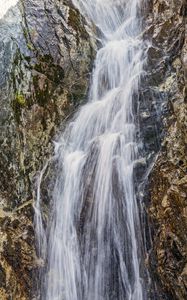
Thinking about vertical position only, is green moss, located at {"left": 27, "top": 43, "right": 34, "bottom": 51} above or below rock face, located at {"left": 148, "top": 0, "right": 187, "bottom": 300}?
above

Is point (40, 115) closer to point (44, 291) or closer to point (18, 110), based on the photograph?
point (18, 110)

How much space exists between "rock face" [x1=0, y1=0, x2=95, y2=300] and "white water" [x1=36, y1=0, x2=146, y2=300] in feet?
1.23

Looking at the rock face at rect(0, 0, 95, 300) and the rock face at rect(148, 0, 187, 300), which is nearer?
the rock face at rect(148, 0, 187, 300)

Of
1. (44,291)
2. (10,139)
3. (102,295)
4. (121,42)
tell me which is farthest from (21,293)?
(121,42)

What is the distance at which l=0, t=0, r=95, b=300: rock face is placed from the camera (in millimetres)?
7547

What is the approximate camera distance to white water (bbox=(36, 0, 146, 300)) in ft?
20.4

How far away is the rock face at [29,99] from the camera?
7547mm

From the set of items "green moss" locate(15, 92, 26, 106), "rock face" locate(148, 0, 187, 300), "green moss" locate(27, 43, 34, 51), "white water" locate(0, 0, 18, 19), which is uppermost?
"white water" locate(0, 0, 18, 19)

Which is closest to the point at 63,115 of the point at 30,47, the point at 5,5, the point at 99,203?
the point at 30,47

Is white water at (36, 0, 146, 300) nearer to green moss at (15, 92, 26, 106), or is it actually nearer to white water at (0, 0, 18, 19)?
green moss at (15, 92, 26, 106)

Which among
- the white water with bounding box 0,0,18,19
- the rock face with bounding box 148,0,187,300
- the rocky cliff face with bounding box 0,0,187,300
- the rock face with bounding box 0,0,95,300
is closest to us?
the rock face with bounding box 148,0,187,300

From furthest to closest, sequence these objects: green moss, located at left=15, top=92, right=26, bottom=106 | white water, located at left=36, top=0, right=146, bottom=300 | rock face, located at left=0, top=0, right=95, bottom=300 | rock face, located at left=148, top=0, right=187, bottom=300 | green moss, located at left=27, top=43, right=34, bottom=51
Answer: green moss, located at left=27, top=43, right=34, bottom=51
green moss, located at left=15, top=92, right=26, bottom=106
rock face, located at left=0, top=0, right=95, bottom=300
white water, located at left=36, top=0, right=146, bottom=300
rock face, located at left=148, top=0, right=187, bottom=300

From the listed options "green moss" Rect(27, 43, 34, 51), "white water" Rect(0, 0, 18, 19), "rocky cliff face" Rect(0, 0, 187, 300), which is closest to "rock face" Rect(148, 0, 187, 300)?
"rocky cliff face" Rect(0, 0, 187, 300)

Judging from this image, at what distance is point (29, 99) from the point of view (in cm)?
864
